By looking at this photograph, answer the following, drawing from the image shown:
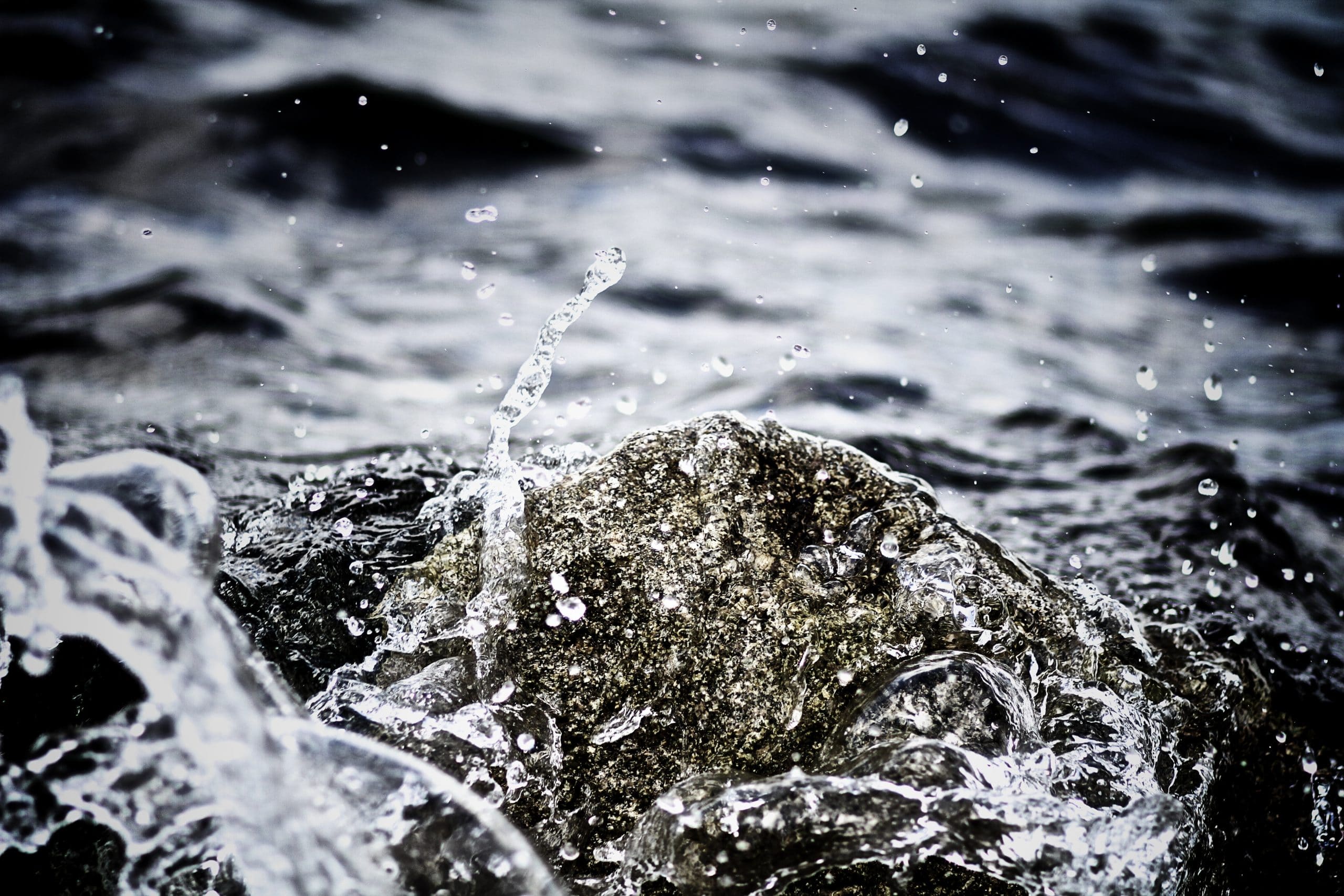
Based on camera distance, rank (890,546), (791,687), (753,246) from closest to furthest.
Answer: (791,687), (890,546), (753,246)

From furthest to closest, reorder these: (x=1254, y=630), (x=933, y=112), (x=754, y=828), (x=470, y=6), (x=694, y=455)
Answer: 1. (x=470, y=6)
2. (x=933, y=112)
3. (x=1254, y=630)
4. (x=694, y=455)
5. (x=754, y=828)

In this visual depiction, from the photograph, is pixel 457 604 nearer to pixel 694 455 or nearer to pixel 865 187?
Answer: pixel 694 455

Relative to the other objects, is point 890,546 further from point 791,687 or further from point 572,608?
point 572,608

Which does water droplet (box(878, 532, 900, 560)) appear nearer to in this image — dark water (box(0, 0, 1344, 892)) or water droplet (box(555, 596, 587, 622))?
water droplet (box(555, 596, 587, 622))

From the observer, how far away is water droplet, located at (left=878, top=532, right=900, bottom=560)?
225 centimetres

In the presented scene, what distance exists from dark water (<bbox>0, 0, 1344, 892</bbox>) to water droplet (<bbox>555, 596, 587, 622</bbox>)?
4.09 feet

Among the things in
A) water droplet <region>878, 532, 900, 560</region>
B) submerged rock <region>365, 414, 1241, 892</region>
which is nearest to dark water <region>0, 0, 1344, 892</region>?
submerged rock <region>365, 414, 1241, 892</region>

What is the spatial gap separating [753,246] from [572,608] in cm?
342

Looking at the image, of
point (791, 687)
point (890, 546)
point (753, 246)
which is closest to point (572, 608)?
point (791, 687)

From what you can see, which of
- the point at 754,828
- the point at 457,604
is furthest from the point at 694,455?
the point at 754,828

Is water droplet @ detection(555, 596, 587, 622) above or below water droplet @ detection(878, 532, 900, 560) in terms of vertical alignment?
below

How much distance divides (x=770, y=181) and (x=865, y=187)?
0.52 m

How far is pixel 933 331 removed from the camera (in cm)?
469

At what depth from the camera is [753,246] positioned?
17.1 ft
